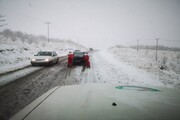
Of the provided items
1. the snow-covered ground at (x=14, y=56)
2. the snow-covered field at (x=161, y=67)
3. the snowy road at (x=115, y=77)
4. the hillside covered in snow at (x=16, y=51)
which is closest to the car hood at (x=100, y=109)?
the snowy road at (x=115, y=77)

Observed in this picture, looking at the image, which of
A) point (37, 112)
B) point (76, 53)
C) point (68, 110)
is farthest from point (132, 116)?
point (76, 53)

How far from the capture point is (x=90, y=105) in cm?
157

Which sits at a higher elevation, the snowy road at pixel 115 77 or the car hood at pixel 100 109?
the car hood at pixel 100 109

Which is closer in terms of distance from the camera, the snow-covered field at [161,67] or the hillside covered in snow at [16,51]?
the snow-covered field at [161,67]

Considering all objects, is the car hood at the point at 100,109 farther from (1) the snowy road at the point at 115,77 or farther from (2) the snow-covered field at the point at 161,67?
(2) the snow-covered field at the point at 161,67

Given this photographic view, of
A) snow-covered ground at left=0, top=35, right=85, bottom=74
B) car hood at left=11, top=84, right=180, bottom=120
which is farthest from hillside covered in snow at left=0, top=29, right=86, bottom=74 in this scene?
car hood at left=11, top=84, right=180, bottom=120

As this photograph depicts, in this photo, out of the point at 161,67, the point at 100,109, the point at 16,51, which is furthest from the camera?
the point at 16,51

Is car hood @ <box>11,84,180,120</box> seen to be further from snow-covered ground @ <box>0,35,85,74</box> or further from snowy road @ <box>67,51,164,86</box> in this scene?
snow-covered ground @ <box>0,35,85,74</box>

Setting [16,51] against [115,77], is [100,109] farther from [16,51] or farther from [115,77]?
[16,51]

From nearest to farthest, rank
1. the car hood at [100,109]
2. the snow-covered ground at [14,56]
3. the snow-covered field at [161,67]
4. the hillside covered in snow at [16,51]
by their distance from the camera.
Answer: the car hood at [100,109] < the snow-covered field at [161,67] < the snow-covered ground at [14,56] < the hillside covered in snow at [16,51]

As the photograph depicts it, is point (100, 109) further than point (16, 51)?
No

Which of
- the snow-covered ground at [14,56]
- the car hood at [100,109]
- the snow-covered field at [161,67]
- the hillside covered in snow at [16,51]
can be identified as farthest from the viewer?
the hillside covered in snow at [16,51]

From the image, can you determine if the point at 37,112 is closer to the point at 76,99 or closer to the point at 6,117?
the point at 76,99

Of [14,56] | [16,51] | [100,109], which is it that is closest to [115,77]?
[100,109]
